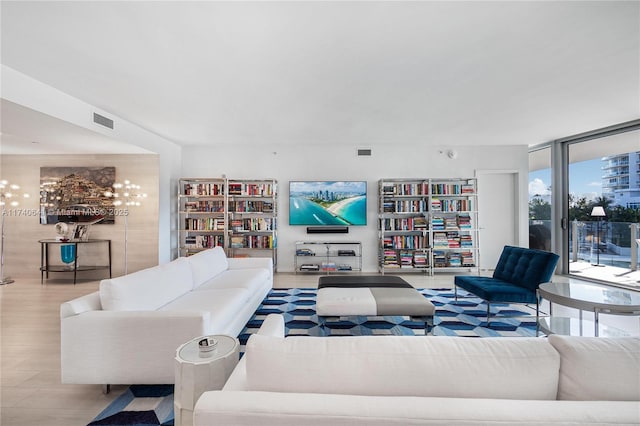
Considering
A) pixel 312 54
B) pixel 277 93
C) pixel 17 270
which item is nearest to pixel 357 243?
pixel 277 93

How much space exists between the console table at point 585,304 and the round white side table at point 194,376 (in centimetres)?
256

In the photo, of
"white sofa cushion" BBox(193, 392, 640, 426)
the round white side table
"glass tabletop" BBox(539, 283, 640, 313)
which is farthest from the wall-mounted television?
"white sofa cushion" BBox(193, 392, 640, 426)

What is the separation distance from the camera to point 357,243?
18.9 feet

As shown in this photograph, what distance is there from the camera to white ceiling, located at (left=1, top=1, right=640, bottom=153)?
6.70ft

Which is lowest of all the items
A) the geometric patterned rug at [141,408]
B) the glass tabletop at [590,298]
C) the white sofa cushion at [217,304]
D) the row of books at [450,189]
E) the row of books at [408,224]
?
the geometric patterned rug at [141,408]

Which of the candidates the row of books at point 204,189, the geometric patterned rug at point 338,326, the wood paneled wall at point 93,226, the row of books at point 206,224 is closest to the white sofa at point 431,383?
the geometric patterned rug at point 338,326

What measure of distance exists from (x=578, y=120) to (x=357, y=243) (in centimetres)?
398

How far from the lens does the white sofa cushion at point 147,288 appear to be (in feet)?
6.64

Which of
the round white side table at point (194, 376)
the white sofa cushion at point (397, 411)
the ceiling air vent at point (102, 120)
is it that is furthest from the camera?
the ceiling air vent at point (102, 120)

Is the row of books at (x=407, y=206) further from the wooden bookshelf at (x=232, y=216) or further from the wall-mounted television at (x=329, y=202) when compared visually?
the wooden bookshelf at (x=232, y=216)

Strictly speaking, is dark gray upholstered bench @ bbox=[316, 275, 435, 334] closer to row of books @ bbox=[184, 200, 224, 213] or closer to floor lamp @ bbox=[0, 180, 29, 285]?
row of books @ bbox=[184, 200, 224, 213]

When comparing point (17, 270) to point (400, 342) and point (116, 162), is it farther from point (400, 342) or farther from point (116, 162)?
point (400, 342)

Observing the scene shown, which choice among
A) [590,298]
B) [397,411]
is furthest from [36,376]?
[590,298]

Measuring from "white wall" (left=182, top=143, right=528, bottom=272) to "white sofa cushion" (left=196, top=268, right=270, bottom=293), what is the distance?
2.10 metres
